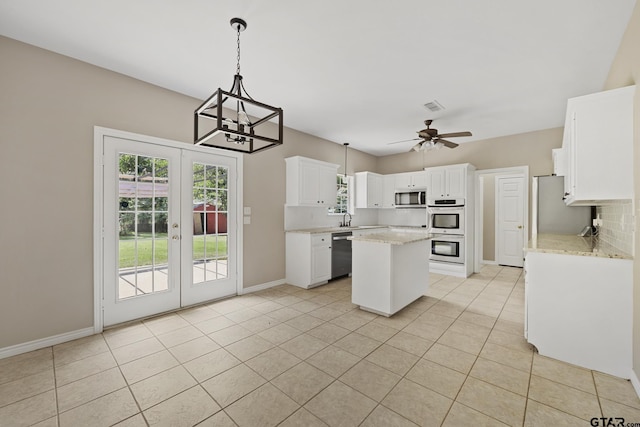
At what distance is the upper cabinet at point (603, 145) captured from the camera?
2047 millimetres

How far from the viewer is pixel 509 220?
20.5 ft

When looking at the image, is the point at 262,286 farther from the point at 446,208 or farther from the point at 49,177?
the point at 446,208

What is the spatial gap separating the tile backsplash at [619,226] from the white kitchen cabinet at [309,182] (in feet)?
12.2

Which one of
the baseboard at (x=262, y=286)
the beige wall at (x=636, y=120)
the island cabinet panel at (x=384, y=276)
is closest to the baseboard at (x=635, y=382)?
the beige wall at (x=636, y=120)

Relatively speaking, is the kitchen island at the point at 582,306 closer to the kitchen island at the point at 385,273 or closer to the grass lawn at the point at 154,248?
the kitchen island at the point at 385,273

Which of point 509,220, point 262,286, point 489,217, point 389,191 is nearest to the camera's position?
point 262,286

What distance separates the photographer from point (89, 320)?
9.29 feet

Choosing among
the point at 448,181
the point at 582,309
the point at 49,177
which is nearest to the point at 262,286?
the point at 49,177

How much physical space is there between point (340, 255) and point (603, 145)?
368 cm

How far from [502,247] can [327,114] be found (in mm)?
5117

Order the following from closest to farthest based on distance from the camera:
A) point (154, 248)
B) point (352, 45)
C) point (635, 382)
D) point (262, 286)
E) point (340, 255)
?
point (635, 382)
point (352, 45)
point (154, 248)
point (262, 286)
point (340, 255)

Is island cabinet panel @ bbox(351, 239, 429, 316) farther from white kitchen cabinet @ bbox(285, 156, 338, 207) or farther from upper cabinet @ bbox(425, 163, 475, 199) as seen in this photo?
upper cabinet @ bbox(425, 163, 475, 199)

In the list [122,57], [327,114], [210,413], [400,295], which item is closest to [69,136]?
[122,57]

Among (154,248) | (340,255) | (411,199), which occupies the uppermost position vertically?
(411,199)
